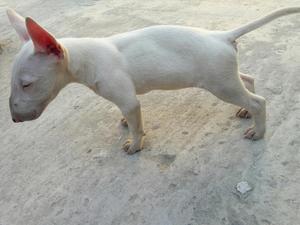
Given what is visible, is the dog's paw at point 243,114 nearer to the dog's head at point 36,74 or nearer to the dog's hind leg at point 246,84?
the dog's hind leg at point 246,84

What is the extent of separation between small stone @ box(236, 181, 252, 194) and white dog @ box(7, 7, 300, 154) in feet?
1.22

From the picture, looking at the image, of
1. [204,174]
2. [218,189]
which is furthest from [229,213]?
[204,174]

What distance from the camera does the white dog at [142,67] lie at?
6.66ft

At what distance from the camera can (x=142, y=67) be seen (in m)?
2.14

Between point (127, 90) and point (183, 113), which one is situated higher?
point (127, 90)

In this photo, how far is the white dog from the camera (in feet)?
6.66

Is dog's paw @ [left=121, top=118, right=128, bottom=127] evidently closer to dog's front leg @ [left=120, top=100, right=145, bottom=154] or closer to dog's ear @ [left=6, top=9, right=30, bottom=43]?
dog's front leg @ [left=120, top=100, right=145, bottom=154]

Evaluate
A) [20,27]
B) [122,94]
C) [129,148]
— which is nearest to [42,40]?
[20,27]

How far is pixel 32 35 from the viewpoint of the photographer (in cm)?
180

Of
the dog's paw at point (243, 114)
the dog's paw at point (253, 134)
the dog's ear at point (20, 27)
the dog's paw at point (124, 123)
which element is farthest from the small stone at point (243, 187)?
the dog's ear at point (20, 27)

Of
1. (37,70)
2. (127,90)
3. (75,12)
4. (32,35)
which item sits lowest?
(75,12)

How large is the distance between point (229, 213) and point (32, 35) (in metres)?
1.23

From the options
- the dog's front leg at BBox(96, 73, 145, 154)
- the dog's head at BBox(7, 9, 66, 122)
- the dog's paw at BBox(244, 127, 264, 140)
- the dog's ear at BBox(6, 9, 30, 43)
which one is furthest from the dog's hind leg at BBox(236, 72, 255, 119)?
the dog's ear at BBox(6, 9, 30, 43)

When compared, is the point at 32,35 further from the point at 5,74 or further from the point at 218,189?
the point at 5,74
